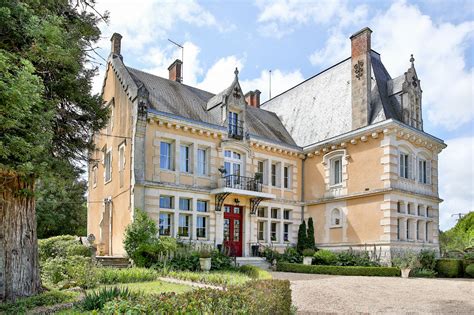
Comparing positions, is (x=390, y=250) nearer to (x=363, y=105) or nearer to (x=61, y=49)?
(x=363, y=105)

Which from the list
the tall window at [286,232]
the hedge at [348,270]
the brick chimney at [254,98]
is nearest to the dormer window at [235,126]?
the tall window at [286,232]

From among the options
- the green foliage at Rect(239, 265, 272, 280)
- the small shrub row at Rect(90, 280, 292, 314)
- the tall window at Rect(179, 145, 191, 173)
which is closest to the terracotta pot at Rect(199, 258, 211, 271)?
the green foliage at Rect(239, 265, 272, 280)

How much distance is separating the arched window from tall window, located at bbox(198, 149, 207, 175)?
701 cm

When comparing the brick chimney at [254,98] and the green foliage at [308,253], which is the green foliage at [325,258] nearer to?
the green foliage at [308,253]

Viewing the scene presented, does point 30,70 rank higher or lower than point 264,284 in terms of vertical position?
higher

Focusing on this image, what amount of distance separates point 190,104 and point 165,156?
364 centimetres

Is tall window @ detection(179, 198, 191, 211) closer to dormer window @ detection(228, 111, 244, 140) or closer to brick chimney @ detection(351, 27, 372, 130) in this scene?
dormer window @ detection(228, 111, 244, 140)

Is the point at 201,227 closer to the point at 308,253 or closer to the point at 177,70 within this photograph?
the point at 308,253

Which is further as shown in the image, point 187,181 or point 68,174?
point 187,181

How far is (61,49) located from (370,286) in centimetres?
1058

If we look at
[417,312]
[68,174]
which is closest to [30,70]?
[68,174]

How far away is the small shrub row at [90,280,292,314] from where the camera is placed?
4.43 m

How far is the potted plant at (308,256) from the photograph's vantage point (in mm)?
18688

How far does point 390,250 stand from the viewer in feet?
59.9
